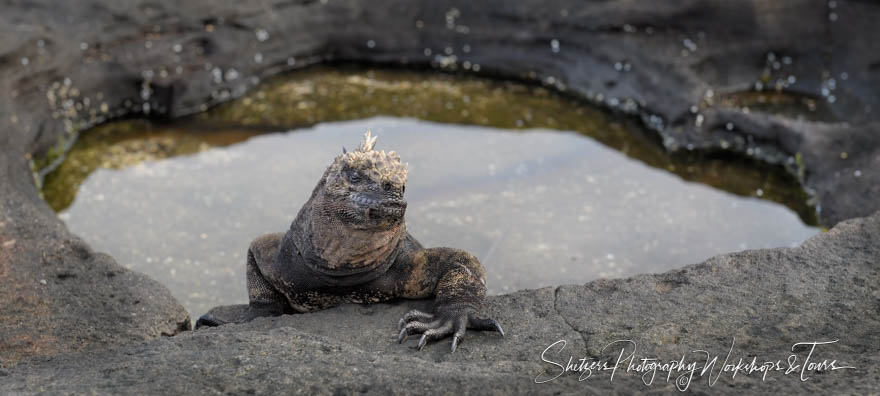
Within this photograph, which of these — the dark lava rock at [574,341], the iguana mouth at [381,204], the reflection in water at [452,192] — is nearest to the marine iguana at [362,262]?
the iguana mouth at [381,204]

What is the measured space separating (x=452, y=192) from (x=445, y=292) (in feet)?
8.93

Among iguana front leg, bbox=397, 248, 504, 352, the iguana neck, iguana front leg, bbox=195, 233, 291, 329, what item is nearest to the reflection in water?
iguana front leg, bbox=195, 233, 291, 329

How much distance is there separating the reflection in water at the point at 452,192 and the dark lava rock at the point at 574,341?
1545 millimetres

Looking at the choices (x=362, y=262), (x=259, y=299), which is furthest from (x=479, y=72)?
(x=362, y=262)

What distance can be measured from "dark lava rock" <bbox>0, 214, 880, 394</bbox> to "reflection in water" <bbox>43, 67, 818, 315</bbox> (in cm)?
155

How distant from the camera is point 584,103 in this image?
8.68m

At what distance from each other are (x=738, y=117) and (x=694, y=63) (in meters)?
1.07

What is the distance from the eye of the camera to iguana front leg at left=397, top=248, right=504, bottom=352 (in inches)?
152

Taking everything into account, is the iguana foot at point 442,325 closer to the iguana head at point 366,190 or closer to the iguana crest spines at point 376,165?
the iguana head at point 366,190

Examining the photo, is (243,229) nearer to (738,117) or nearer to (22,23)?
(22,23)

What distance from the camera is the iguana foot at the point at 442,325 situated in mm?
3797

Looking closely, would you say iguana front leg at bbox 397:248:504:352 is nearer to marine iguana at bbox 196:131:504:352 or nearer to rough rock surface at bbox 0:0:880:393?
marine iguana at bbox 196:131:504:352

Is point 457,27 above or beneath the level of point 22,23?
beneath

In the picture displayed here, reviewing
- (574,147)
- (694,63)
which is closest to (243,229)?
(574,147)
